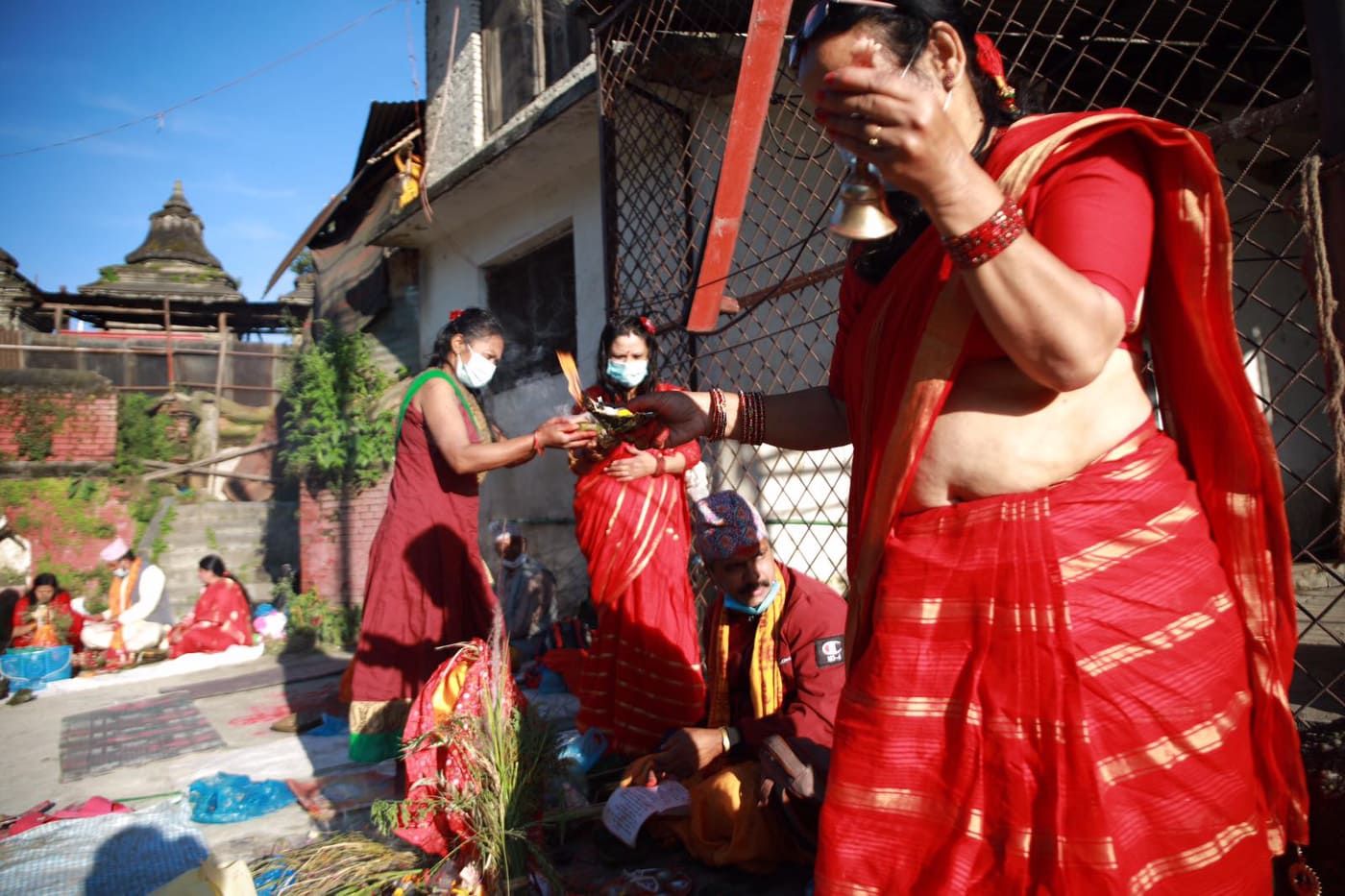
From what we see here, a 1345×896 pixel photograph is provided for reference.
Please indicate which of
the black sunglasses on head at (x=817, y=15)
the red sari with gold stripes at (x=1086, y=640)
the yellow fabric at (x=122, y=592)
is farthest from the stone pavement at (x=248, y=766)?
the black sunglasses on head at (x=817, y=15)

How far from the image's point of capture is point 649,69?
4.98m

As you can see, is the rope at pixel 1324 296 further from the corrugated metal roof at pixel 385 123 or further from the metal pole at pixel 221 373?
the metal pole at pixel 221 373

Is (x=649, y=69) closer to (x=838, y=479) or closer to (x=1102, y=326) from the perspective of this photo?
(x=838, y=479)

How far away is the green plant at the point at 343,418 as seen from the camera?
9016 millimetres

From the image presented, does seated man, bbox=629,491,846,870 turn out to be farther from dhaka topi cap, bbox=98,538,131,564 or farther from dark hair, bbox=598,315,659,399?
dhaka topi cap, bbox=98,538,131,564

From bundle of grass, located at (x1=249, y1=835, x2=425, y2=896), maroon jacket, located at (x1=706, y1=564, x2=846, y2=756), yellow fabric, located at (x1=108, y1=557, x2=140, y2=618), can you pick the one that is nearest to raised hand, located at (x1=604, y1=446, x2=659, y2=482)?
maroon jacket, located at (x1=706, y1=564, x2=846, y2=756)

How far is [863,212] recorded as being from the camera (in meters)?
0.99

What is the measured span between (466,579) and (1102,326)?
2.91 metres

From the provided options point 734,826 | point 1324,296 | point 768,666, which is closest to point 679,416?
point 768,666

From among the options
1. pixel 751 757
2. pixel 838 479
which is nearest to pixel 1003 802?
pixel 751 757

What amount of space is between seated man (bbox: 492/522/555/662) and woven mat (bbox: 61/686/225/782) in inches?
85.3

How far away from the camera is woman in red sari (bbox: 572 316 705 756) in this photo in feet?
11.1

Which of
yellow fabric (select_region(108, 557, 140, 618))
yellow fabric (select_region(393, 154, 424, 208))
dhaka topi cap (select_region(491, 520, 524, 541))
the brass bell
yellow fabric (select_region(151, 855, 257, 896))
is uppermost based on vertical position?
yellow fabric (select_region(393, 154, 424, 208))

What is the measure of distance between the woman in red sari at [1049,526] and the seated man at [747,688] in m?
1.31
